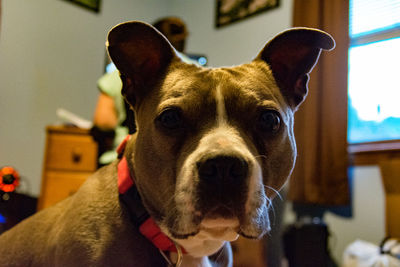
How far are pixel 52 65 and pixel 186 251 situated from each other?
3.06 meters

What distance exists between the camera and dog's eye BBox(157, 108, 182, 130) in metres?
1.20

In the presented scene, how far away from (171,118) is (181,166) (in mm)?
→ 165

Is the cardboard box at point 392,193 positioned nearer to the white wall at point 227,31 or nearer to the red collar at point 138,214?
the white wall at point 227,31

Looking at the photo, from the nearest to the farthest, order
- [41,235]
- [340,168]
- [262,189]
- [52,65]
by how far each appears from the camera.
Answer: [262,189] → [41,235] → [340,168] → [52,65]

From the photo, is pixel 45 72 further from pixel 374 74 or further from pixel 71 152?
pixel 374 74

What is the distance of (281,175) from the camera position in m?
1.33

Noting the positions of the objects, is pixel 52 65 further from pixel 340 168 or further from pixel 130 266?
pixel 130 266

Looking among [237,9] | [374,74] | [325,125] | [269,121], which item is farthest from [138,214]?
[237,9]

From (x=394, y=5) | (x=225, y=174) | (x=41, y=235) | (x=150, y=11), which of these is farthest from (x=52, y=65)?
(x=225, y=174)

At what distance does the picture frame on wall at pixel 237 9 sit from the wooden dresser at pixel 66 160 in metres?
2.08

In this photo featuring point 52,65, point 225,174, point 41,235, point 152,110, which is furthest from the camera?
point 52,65

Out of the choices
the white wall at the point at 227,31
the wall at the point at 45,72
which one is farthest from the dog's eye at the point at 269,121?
the white wall at the point at 227,31

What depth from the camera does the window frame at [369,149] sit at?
300cm

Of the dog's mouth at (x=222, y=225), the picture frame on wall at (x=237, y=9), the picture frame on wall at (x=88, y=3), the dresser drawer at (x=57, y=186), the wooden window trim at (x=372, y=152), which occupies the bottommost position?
the dresser drawer at (x=57, y=186)
